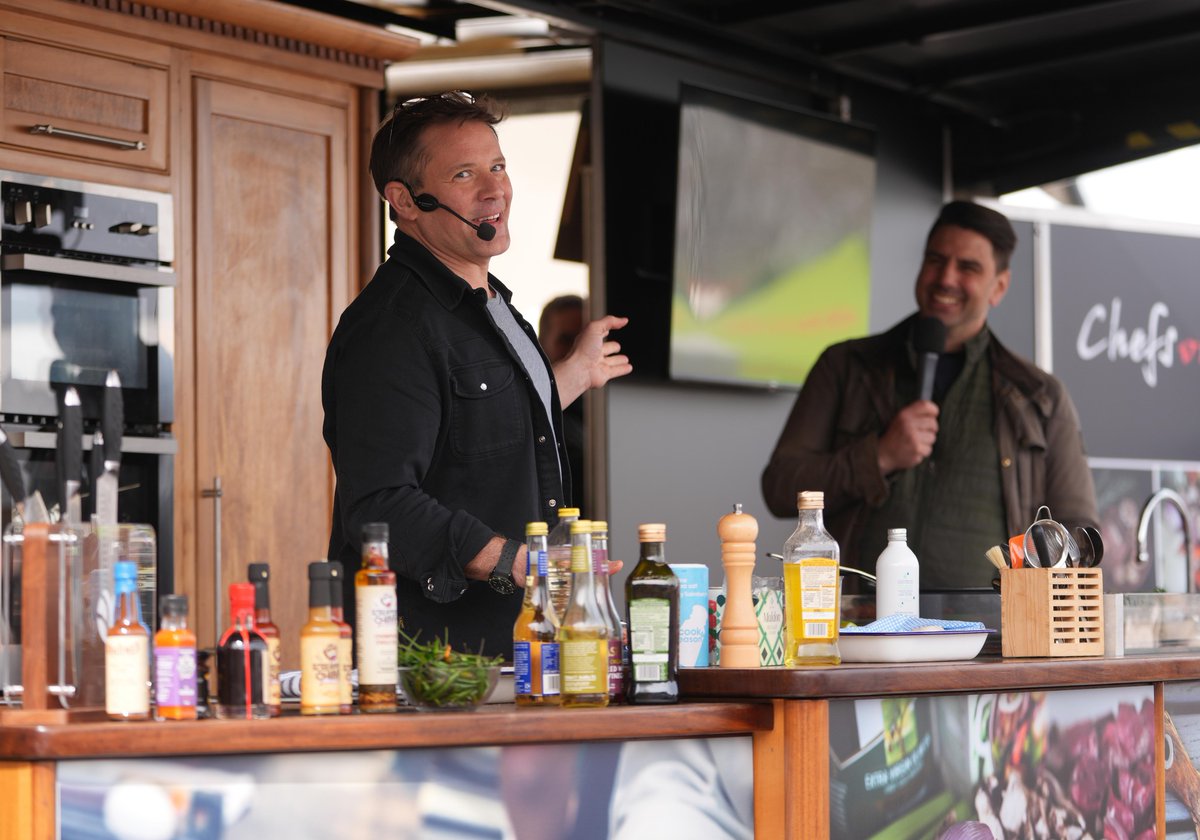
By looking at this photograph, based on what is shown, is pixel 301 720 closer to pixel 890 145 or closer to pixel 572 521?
pixel 572 521

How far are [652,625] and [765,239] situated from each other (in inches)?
119

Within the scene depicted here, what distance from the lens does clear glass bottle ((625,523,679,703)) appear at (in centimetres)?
201

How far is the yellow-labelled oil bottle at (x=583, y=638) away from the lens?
6.43ft

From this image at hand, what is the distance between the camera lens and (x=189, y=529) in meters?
3.84

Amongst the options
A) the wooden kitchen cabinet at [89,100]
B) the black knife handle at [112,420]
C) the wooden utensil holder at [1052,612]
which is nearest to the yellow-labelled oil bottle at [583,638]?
the black knife handle at [112,420]

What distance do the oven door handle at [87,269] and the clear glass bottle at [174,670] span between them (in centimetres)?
194

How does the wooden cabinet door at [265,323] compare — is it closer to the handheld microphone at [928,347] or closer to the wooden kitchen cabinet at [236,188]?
the wooden kitchen cabinet at [236,188]

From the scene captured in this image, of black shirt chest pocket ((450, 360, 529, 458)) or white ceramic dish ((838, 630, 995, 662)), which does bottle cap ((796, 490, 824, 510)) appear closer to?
white ceramic dish ((838, 630, 995, 662))

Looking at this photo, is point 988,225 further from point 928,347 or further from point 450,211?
point 450,211

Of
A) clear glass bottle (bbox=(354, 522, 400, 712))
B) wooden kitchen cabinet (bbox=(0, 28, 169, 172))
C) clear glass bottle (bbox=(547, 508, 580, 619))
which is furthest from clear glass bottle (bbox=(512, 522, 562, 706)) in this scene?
wooden kitchen cabinet (bbox=(0, 28, 169, 172))

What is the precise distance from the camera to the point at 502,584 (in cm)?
233

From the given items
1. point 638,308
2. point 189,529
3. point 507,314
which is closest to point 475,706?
→ point 507,314

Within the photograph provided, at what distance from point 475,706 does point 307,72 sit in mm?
2510

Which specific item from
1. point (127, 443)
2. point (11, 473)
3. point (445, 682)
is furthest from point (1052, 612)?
point (127, 443)
